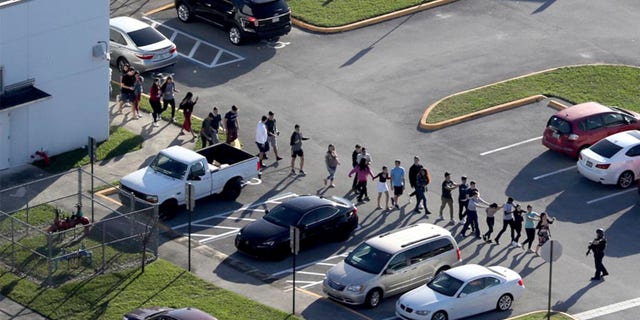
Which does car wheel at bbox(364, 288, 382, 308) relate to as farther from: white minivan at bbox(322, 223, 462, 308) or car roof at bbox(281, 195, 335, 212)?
car roof at bbox(281, 195, 335, 212)

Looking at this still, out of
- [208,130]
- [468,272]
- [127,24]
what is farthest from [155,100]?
[468,272]

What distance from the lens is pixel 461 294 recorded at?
40.8m

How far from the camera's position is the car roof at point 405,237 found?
4222cm

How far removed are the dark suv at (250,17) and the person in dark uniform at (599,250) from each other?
1861 cm

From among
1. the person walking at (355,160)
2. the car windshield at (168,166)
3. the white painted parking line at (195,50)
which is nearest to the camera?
the car windshield at (168,166)

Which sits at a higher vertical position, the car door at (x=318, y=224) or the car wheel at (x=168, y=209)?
the car door at (x=318, y=224)

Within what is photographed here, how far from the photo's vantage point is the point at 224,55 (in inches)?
2287

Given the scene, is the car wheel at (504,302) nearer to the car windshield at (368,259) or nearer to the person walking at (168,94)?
the car windshield at (368,259)

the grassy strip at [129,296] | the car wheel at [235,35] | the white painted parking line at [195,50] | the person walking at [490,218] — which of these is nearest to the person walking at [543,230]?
the person walking at [490,218]

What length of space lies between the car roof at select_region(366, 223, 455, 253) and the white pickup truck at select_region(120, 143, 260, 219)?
5660 mm

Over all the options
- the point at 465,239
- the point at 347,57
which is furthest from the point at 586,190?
the point at 347,57

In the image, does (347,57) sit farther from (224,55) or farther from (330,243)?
(330,243)

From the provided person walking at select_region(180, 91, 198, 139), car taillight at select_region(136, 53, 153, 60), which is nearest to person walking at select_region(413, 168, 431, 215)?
person walking at select_region(180, 91, 198, 139)

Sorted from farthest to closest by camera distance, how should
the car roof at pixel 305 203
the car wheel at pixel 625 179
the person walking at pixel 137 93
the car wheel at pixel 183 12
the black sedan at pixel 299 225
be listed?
1. the car wheel at pixel 183 12
2. the person walking at pixel 137 93
3. the car wheel at pixel 625 179
4. the car roof at pixel 305 203
5. the black sedan at pixel 299 225
